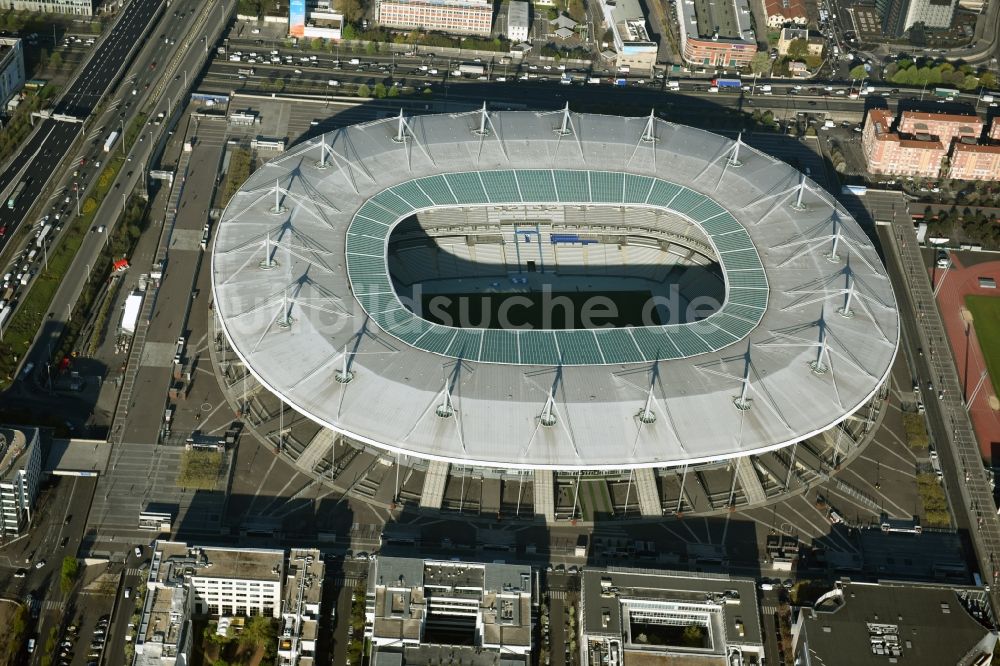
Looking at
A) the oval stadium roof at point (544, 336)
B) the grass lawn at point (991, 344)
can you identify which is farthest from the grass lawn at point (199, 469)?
the grass lawn at point (991, 344)

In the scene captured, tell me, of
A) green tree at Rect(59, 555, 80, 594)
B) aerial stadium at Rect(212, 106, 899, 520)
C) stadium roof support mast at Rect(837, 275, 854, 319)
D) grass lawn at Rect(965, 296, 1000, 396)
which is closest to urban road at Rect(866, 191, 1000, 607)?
grass lawn at Rect(965, 296, 1000, 396)

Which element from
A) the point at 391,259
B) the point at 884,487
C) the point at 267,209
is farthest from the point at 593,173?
the point at 884,487

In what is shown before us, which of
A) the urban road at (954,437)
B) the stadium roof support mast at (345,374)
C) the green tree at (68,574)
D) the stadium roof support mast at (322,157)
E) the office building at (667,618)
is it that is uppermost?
the stadium roof support mast at (322,157)

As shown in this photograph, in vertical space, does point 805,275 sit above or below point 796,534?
above

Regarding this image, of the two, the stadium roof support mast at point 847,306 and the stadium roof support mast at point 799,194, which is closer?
the stadium roof support mast at point 847,306

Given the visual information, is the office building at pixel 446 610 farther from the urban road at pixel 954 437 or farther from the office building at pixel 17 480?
→ the urban road at pixel 954 437

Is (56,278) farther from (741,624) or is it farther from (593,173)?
(741,624)

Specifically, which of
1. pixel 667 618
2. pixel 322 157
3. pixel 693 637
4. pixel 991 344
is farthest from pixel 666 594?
pixel 322 157

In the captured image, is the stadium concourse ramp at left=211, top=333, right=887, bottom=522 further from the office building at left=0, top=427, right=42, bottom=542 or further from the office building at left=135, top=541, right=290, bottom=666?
the office building at left=0, top=427, right=42, bottom=542
